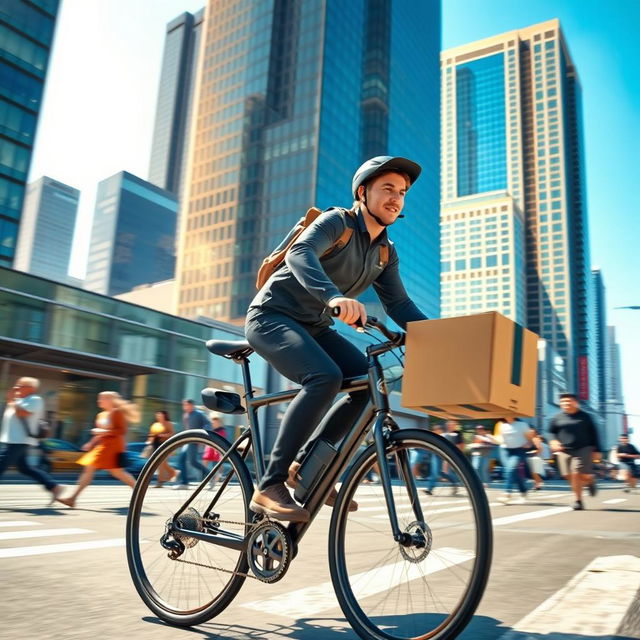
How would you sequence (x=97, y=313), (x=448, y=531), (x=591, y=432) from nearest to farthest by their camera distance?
(x=448, y=531), (x=591, y=432), (x=97, y=313)

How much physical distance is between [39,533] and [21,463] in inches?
122

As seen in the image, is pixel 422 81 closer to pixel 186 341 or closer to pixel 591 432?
pixel 186 341

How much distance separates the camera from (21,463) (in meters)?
7.91

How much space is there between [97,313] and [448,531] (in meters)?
23.3

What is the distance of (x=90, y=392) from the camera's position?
969 inches

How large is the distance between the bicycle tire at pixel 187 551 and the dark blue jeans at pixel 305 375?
1.13ft

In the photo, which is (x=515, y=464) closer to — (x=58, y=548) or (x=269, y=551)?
(x=58, y=548)

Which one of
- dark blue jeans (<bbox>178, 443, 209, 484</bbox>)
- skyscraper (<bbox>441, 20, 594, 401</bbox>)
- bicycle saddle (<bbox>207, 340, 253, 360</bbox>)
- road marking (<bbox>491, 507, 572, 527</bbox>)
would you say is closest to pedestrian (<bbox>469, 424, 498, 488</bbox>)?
road marking (<bbox>491, 507, 572, 527</bbox>)

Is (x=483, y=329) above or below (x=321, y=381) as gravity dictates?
above

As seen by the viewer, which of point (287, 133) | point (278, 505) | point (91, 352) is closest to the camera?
point (278, 505)

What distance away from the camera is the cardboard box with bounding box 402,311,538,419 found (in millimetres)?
2113

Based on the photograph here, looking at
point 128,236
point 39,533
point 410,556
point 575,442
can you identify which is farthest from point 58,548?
point 128,236

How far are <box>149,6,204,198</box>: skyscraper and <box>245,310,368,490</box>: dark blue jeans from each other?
183 meters

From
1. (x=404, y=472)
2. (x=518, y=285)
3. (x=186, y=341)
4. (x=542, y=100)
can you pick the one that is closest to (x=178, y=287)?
(x=186, y=341)
